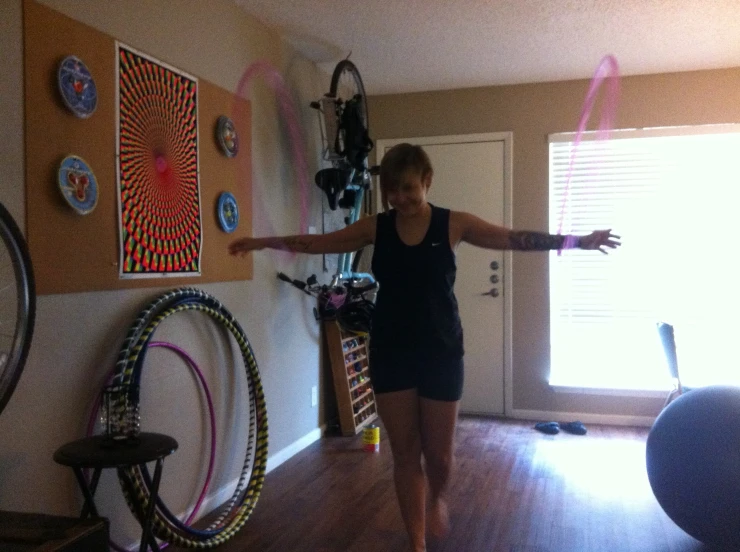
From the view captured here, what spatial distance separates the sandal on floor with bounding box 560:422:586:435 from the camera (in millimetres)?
4328

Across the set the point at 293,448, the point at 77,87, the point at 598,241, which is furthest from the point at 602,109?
the point at 77,87

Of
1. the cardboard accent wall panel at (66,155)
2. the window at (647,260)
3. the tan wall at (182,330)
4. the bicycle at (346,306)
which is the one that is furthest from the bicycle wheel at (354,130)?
the cardboard accent wall panel at (66,155)

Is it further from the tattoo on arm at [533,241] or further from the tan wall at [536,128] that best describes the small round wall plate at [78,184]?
the tan wall at [536,128]

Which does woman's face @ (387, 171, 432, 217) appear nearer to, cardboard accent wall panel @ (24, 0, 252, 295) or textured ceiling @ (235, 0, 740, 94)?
cardboard accent wall panel @ (24, 0, 252, 295)

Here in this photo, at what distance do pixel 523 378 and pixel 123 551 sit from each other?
125 inches

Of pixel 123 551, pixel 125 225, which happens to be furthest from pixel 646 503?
pixel 125 225

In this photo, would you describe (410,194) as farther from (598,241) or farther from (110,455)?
(110,455)

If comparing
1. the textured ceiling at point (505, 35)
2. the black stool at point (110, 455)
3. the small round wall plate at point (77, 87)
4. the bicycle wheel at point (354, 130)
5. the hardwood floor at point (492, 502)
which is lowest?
the hardwood floor at point (492, 502)

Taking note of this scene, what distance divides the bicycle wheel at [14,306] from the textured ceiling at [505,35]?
6.21 ft

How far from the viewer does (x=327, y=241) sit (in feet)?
7.27

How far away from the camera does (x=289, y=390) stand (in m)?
3.79

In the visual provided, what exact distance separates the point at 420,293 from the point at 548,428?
273 centimetres

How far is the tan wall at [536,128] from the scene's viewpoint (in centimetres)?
443

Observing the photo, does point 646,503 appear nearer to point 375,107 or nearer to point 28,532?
point 28,532
